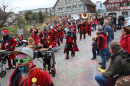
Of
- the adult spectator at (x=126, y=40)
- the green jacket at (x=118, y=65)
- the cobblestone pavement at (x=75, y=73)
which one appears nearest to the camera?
the green jacket at (x=118, y=65)

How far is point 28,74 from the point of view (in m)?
2.07

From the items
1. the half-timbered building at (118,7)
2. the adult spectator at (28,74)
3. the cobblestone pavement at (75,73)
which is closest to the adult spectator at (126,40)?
the cobblestone pavement at (75,73)

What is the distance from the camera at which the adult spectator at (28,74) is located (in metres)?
2.01

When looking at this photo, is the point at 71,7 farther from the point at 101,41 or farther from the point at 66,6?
the point at 101,41

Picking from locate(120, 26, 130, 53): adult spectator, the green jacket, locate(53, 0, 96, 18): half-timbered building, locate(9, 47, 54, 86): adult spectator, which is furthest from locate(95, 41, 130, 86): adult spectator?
locate(53, 0, 96, 18): half-timbered building

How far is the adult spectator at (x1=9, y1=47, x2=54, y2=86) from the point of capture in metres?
2.01

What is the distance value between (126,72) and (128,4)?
35.8 metres

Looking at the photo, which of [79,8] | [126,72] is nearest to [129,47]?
[126,72]

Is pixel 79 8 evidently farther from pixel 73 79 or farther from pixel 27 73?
pixel 27 73

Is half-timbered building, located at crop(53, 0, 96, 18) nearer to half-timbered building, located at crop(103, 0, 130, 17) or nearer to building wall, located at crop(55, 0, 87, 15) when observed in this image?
Result: building wall, located at crop(55, 0, 87, 15)

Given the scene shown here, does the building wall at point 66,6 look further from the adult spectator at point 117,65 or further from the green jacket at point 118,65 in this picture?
the green jacket at point 118,65

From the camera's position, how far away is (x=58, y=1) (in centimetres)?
3756

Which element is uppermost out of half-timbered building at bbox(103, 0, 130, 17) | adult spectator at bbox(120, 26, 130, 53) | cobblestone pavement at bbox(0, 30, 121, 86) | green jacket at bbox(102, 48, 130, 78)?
half-timbered building at bbox(103, 0, 130, 17)

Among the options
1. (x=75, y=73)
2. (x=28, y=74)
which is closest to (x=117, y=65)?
(x=28, y=74)
